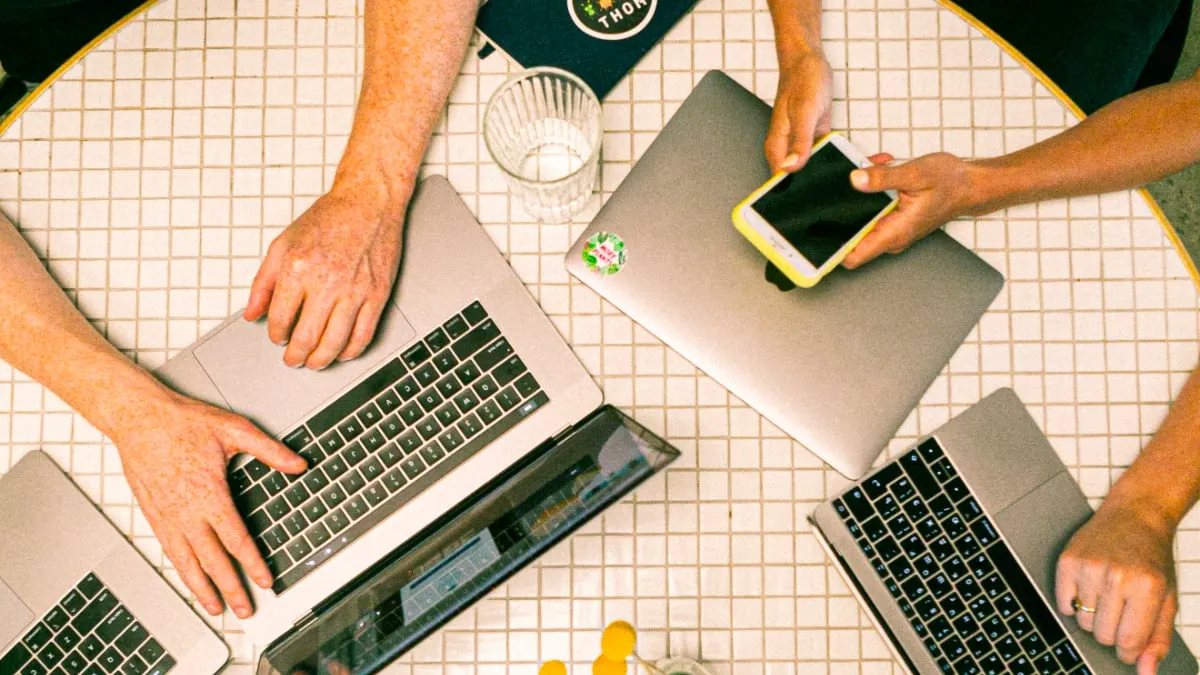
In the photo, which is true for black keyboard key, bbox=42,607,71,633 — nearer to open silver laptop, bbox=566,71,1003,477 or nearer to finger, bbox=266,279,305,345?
finger, bbox=266,279,305,345

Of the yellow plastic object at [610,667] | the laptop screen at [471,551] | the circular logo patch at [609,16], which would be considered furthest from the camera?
the circular logo patch at [609,16]

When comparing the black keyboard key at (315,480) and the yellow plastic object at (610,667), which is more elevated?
the black keyboard key at (315,480)

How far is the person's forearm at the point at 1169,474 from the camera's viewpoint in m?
1.00

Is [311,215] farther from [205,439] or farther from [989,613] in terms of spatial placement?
[989,613]

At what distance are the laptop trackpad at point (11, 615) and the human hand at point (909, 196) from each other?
3.40 ft

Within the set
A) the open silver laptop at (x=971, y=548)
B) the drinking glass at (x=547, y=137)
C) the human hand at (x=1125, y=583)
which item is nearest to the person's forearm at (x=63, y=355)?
the drinking glass at (x=547, y=137)

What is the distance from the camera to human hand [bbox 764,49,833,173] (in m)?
0.98

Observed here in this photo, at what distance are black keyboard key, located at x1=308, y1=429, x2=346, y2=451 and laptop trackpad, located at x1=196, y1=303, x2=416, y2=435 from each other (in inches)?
1.7

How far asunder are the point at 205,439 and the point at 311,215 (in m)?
0.30

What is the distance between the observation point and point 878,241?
97 cm

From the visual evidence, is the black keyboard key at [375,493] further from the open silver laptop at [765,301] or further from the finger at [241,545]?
the open silver laptop at [765,301]

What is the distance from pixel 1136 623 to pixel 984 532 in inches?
7.2

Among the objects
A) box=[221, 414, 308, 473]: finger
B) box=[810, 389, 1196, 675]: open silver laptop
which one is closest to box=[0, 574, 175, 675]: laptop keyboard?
box=[221, 414, 308, 473]: finger

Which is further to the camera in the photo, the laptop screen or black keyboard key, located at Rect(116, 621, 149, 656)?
black keyboard key, located at Rect(116, 621, 149, 656)
